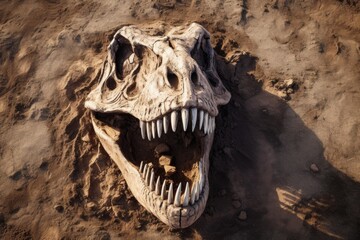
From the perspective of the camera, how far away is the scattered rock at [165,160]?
345 cm

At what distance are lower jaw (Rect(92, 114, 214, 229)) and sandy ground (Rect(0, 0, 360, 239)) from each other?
37 centimetres

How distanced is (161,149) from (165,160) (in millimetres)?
155

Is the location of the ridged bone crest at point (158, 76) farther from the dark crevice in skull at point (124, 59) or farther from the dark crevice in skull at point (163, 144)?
the dark crevice in skull at point (163, 144)

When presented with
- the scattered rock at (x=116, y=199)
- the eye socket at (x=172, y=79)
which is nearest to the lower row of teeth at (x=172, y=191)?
the scattered rock at (x=116, y=199)

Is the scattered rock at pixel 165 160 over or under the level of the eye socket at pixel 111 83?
under

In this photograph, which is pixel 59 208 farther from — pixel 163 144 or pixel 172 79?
pixel 172 79

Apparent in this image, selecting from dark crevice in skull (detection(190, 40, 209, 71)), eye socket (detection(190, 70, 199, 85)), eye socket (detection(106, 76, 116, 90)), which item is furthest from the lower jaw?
dark crevice in skull (detection(190, 40, 209, 71))

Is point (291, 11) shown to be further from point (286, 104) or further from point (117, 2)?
point (117, 2)

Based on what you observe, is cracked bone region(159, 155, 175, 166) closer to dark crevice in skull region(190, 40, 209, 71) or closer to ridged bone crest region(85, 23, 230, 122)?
ridged bone crest region(85, 23, 230, 122)

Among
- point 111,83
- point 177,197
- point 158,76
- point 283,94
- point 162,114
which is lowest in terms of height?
point 283,94

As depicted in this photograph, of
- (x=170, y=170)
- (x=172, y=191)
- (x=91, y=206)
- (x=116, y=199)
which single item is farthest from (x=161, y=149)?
(x=91, y=206)

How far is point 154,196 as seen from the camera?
2844 mm

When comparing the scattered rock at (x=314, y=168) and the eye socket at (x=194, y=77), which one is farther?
the scattered rock at (x=314, y=168)

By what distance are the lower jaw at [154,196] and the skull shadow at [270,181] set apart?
27.7 inches
